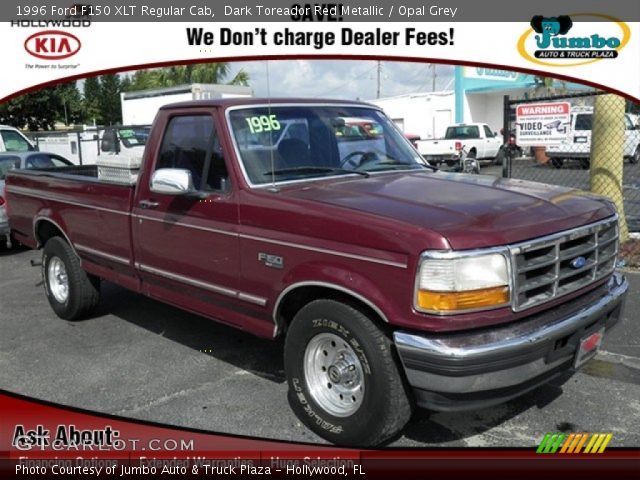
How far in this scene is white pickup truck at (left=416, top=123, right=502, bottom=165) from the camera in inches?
875

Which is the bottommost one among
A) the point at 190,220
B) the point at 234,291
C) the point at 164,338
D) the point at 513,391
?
the point at 164,338

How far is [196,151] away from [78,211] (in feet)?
5.88

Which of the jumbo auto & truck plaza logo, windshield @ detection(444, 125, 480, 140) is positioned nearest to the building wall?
windshield @ detection(444, 125, 480, 140)

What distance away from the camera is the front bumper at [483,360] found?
9.64 feet

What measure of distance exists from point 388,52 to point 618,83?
411 centimetres

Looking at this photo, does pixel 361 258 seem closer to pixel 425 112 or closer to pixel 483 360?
pixel 483 360

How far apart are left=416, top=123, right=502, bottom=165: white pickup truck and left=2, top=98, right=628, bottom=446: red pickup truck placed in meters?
17.7

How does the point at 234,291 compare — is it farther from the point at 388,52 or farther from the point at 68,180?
the point at 388,52

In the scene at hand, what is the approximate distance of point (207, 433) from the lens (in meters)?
3.67

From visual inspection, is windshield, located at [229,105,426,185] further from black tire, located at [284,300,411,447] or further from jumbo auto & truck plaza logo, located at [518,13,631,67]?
jumbo auto & truck plaza logo, located at [518,13,631,67]

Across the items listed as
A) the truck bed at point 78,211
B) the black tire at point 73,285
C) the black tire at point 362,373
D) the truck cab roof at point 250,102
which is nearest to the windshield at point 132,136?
the truck bed at point 78,211

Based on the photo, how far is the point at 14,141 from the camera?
614 inches

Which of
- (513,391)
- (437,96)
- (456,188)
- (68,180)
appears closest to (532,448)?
(513,391)

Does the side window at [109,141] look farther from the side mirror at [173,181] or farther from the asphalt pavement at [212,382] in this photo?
the side mirror at [173,181]
